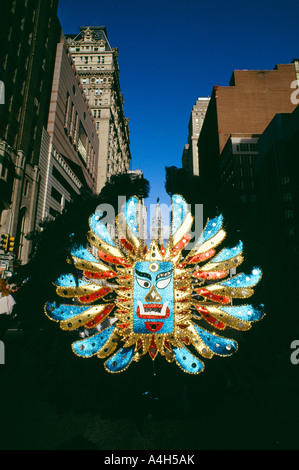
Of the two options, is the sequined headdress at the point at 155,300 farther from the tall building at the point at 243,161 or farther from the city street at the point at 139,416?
the tall building at the point at 243,161

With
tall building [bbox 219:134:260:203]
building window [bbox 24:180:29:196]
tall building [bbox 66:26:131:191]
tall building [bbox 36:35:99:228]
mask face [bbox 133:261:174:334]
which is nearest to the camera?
mask face [bbox 133:261:174:334]

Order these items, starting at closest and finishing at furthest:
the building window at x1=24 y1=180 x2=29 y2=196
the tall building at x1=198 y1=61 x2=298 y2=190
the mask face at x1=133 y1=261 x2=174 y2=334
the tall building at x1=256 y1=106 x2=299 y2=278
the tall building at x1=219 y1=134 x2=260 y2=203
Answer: the mask face at x1=133 y1=261 x2=174 y2=334
the building window at x1=24 y1=180 x2=29 y2=196
the tall building at x1=256 y1=106 x2=299 y2=278
the tall building at x1=219 y1=134 x2=260 y2=203
the tall building at x1=198 y1=61 x2=298 y2=190

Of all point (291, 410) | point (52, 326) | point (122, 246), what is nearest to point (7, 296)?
point (52, 326)

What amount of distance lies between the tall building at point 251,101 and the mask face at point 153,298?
4661 cm

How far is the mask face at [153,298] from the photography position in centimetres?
427

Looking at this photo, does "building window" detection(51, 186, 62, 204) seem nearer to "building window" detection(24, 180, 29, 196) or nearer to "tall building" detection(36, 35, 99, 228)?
"tall building" detection(36, 35, 99, 228)

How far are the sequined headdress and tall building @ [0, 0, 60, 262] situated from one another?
55.8 ft

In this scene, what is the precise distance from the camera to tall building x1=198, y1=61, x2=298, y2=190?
157ft

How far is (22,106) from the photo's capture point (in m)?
22.1

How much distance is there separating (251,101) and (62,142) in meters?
37.6

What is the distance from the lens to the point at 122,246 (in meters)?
4.94

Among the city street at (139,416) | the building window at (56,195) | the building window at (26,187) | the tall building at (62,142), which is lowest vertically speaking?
the city street at (139,416)

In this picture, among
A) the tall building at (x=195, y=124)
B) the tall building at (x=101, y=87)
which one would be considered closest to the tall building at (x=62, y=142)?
the tall building at (x=101, y=87)

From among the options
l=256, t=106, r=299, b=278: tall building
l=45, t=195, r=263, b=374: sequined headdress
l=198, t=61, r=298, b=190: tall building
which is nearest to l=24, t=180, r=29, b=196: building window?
l=45, t=195, r=263, b=374: sequined headdress
